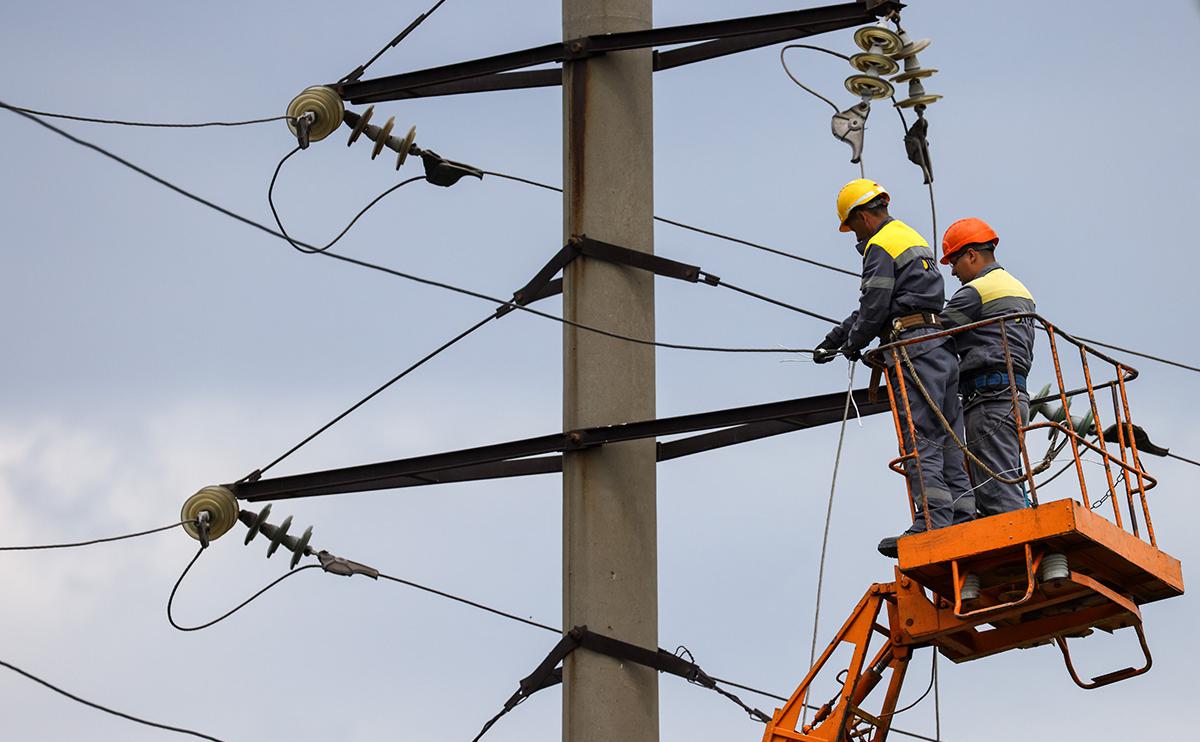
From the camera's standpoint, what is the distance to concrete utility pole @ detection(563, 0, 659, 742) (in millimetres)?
13852

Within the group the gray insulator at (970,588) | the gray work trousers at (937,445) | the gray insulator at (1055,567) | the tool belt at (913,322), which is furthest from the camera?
the tool belt at (913,322)

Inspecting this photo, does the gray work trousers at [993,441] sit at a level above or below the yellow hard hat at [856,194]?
below

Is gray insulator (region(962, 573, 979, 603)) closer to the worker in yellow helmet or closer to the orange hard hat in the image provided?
the worker in yellow helmet

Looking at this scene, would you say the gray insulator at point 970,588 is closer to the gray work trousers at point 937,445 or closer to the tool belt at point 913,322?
the gray work trousers at point 937,445

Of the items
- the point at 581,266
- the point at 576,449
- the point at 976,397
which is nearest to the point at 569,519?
the point at 576,449

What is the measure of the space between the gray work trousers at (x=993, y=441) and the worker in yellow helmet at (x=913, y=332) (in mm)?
141

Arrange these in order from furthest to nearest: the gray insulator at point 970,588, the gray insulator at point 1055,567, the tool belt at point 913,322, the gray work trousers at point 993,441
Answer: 1. the tool belt at point 913,322
2. the gray work trousers at point 993,441
3. the gray insulator at point 970,588
4. the gray insulator at point 1055,567

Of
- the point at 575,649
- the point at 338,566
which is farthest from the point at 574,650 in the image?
the point at 338,566

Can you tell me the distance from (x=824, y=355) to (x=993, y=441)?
1.10 meters

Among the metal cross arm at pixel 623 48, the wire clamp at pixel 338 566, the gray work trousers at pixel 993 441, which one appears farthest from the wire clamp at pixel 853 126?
the wire clamp at pixel 338 566

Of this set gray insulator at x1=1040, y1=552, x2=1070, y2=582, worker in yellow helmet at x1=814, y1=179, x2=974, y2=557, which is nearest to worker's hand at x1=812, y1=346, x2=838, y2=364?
worker in yellow helmet at x1=814, y1=179, x2=974, y2=557

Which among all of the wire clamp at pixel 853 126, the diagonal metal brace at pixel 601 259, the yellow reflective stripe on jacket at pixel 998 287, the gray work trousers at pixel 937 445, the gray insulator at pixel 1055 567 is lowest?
the gray insulator at pixel 1055 567

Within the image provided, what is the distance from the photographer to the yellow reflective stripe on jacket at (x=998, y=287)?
44.0 feet

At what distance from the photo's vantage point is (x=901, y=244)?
13250 millimetres
